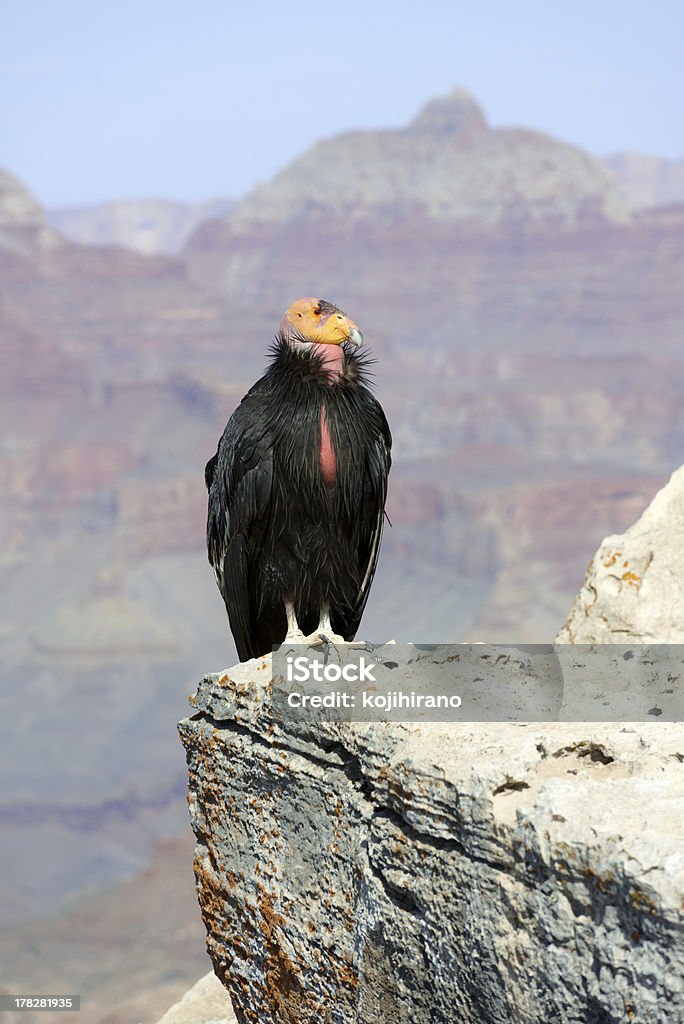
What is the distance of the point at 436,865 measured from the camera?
172 inches

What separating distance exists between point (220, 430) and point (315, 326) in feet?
385

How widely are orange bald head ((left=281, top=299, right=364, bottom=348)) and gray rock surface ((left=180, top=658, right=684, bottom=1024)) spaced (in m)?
1.52

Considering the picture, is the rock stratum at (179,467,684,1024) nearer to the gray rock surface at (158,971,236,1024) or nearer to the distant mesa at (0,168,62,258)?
the gray rock surface at (158,971,236,1024)

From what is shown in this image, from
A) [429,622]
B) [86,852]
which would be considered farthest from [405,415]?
[86,852]

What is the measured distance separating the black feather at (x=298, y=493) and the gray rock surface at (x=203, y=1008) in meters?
3.02

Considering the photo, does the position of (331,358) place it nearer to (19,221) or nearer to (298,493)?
(298,493)

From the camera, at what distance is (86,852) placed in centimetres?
8288

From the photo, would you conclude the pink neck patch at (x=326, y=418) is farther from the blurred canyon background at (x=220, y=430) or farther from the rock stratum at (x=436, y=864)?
the blurred canyon background at (x=220, y=430)

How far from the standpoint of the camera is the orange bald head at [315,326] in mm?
5586

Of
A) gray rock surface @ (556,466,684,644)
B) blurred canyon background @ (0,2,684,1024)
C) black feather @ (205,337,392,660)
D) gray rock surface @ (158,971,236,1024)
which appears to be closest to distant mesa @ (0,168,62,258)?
blurred canyon background @ (0,2,684,1024)

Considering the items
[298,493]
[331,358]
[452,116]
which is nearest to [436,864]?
[298,493]

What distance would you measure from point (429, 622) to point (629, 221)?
3541 inches

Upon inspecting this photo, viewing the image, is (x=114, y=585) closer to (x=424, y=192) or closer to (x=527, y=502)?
(x=527, y=502)

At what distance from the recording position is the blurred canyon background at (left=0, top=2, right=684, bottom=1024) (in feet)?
277
